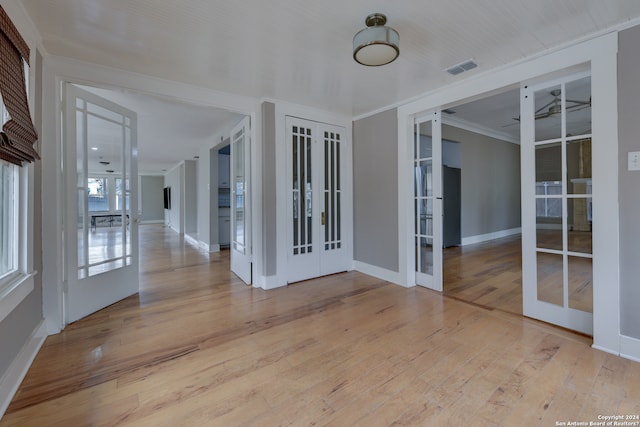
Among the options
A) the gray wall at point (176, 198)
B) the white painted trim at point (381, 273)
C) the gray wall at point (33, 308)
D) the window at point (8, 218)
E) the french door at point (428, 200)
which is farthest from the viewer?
the gray wall at point (176, 198)

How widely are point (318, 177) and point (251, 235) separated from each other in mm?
1241

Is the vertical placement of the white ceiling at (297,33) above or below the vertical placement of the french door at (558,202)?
above

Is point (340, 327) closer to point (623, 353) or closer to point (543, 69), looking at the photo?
point (623, 353)

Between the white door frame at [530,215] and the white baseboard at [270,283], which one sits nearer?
the white door frame at [530,215]

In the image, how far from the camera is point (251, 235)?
374 centimetres

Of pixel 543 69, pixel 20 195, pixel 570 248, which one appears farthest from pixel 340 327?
pixel 543 69

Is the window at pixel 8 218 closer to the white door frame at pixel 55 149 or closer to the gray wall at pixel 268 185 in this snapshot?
the white door frame at pixel 55 149

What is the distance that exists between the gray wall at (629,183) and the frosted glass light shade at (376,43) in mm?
1599

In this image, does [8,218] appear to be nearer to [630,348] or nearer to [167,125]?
[167,125]

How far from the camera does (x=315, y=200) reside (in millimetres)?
4027

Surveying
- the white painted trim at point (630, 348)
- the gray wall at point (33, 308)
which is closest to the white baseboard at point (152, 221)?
the gray wall at point (33, 308)

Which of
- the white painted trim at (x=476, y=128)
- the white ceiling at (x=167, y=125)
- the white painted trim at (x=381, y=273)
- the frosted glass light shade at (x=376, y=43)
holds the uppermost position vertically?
the white painted trim at (x=476, y=128)

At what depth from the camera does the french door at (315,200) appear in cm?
384

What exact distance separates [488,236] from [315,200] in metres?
5.20
